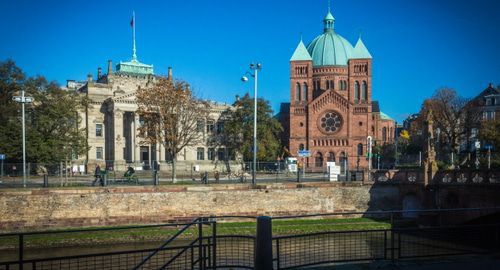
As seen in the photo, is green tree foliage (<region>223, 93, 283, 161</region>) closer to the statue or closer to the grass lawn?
the grass lawn

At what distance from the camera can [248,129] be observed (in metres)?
63.8

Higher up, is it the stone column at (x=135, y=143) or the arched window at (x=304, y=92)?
the arched window at (x=304, y=92)

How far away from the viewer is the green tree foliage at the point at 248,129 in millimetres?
62594

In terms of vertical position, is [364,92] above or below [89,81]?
below

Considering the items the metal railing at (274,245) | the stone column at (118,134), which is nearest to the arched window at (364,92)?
the stone column at (118,134)

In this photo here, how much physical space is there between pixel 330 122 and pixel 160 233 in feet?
149

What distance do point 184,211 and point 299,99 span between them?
42954 mm

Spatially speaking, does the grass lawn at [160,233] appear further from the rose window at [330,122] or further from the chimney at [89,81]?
the chimney at [89,81]

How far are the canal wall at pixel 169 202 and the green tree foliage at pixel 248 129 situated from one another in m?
26.2

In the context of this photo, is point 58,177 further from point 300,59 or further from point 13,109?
point 300,59

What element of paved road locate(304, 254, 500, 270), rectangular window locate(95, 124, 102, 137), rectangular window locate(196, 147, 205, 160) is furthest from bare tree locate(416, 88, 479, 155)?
paved road locate(304, 254, 500, 270)

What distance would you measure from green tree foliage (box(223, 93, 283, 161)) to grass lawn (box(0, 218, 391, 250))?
29.1m

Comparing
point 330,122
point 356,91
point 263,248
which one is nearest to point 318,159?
point 330,122

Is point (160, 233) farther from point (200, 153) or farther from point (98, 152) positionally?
point (200, 153)
